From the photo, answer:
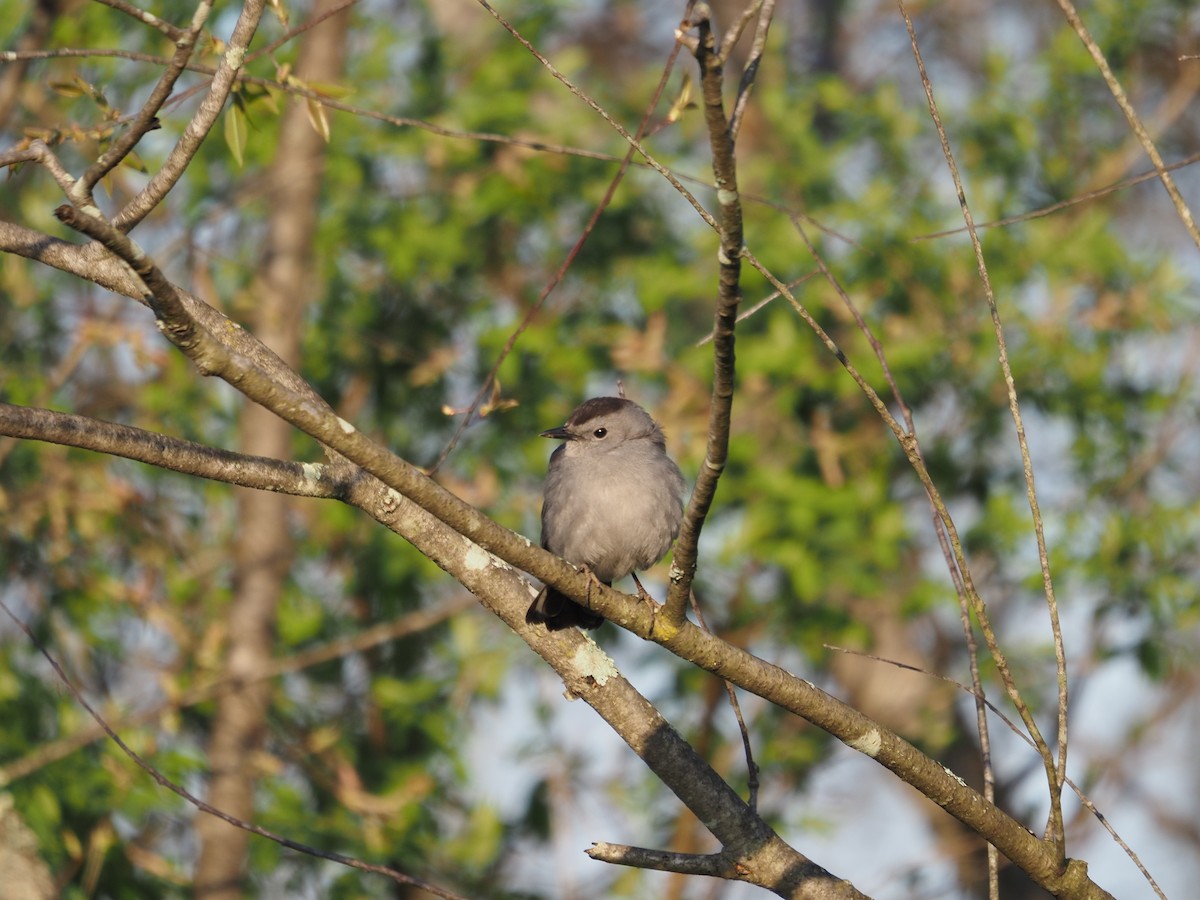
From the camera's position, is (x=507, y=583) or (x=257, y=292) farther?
(x=257, y=292)

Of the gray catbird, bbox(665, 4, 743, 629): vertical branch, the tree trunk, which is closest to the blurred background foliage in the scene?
the tree trunk

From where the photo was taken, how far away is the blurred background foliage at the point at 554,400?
845 cm

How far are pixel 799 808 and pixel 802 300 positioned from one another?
354 centimetres

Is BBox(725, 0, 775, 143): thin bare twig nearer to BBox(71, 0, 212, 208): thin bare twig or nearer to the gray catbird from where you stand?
BBox(71, 0, 212, 208): thin bare twig

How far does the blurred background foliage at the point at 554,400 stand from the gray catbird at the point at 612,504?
2360 mm

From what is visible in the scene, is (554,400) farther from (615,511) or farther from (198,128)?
(198,128)

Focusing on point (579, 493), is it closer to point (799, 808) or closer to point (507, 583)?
point (507, 583)

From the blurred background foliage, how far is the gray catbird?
2360mm

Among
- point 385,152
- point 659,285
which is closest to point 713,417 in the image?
point 659,285

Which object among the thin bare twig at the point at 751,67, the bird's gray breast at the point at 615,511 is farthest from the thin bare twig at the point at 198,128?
the bird's gray breast at the point at 615,511

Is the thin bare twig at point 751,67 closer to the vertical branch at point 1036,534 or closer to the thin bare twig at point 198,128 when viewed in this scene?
the vertical branch at point 1036,534

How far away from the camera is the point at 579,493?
16.8 feet

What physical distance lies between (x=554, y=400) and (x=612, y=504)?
3900 millimetres

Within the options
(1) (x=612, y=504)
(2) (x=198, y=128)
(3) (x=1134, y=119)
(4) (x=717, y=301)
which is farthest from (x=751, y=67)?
(1) (x=612, y=504)
